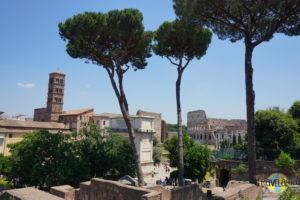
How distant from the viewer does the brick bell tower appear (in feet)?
181

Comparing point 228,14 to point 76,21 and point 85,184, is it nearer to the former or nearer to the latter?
point 76,21

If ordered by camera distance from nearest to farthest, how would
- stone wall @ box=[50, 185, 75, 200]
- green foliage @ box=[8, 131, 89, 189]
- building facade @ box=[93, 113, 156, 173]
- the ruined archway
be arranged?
stone wall @ box=[50, 185, 75, 200], green foliage @ box=[8, 131, 89, 189], the ruined archway, building facade @ box=[93, 113, 156, 173]

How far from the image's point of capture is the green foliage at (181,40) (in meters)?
14.1

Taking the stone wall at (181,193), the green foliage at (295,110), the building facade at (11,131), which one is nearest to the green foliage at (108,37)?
the stone wall at (181,193)

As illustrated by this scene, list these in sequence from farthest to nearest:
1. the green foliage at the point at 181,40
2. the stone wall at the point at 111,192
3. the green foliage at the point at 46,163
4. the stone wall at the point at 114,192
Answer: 1. the green foliage at the point at 181,40
2. the green foliage at the point at 46,163
3. the stone wall at the point at 114,192
4. the stone wall at the point at 111,192

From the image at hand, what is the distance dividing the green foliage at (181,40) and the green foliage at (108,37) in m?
0.92

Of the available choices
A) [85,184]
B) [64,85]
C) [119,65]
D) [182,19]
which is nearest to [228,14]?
[182,19]

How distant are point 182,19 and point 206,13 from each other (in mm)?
1526

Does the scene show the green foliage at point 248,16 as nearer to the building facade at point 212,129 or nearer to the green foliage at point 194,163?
the green foliage at point 194,163

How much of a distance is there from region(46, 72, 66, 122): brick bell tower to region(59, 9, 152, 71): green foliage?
44.0 m

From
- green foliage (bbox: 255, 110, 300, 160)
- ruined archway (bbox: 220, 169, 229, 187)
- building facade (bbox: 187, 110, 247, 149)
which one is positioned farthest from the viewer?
building facade (bbox: 187, 110, 247, 149)

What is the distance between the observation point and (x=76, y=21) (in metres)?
13.4

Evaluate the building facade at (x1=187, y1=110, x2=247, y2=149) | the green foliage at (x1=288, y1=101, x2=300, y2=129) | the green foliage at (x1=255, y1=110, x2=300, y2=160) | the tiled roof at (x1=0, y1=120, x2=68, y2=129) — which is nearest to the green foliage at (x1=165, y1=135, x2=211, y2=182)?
the green foliage at (x1=255, y1=110, x2=300, y2=160)

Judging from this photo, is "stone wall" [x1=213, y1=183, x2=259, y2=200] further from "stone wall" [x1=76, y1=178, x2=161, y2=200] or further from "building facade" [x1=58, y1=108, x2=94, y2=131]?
"building facade" [x1=58, y1=108, x2=94, y2=131]
